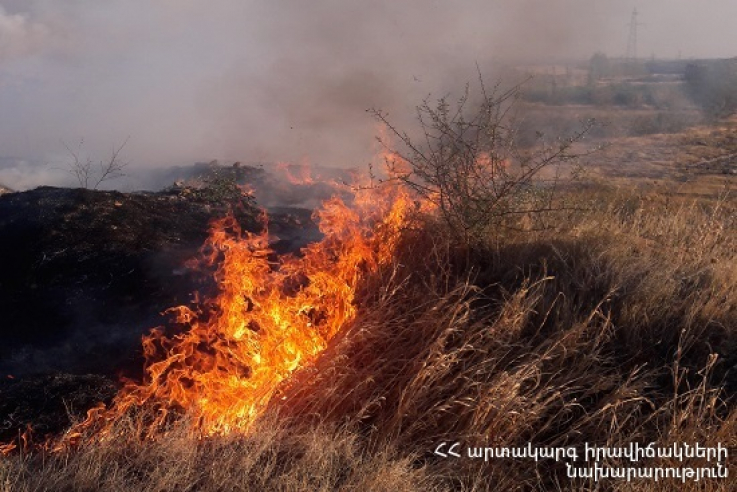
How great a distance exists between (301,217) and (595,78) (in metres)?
41.5

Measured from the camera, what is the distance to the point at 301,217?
6406mm

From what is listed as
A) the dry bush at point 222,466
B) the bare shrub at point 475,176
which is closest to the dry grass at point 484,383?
the dry bush at point 222,466

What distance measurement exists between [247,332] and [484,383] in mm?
1624

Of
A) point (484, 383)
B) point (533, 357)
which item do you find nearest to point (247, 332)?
point (484, 383)

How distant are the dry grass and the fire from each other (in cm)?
20

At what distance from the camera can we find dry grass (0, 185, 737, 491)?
2590 mm

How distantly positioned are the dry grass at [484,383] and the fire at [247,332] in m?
0.20

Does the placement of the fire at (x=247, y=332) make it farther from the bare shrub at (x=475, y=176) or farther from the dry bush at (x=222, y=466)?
the bare shrub at (x=475, y=176)

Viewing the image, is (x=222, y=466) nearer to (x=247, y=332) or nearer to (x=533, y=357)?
(x=247, y=332)

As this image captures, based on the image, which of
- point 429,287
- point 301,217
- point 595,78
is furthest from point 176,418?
point 595,78

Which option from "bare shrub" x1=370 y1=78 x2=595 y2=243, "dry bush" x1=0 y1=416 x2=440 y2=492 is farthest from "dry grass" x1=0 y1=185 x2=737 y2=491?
"bare shrub" x1=370 y1=78 x2=595 y2=243

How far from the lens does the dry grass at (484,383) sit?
102 inches

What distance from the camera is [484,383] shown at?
10.1ft

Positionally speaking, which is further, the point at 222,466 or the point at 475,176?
the point at 475,176
